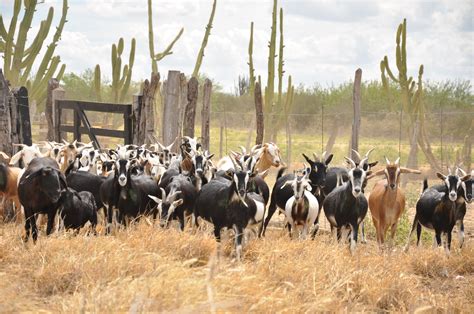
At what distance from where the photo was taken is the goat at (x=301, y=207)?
1309 centimetres

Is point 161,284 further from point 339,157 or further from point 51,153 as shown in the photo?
point 339,157

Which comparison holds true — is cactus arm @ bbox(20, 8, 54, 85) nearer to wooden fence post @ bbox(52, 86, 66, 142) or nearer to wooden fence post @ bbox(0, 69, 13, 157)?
wooden fence post @ bbox(52, 86, 66, 142)

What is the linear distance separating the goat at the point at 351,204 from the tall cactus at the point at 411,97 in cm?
960

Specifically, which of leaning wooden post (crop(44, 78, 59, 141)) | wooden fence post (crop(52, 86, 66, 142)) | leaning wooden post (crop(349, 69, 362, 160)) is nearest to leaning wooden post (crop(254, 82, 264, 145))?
leaning wooden post (crop(349, 69, 362, 160))

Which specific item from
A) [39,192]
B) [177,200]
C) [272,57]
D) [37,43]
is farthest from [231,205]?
[37,43]

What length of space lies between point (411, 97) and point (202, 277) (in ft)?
53.9

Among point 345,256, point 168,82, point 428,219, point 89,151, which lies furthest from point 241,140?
point 345,256

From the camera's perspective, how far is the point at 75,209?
11852 millimetres

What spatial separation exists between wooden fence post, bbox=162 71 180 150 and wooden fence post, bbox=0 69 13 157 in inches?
184

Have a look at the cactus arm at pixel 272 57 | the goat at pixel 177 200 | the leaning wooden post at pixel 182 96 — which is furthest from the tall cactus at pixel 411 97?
the goat at pixel 177 200

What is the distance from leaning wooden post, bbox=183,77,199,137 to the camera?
18.6m

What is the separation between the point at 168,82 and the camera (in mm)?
18375

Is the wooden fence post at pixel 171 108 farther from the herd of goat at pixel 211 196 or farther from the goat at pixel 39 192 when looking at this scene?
the goat at pixel 39 192

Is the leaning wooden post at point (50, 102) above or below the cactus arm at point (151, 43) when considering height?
below
